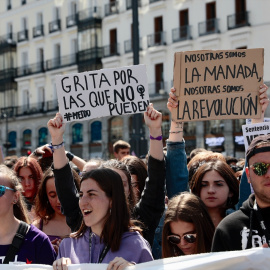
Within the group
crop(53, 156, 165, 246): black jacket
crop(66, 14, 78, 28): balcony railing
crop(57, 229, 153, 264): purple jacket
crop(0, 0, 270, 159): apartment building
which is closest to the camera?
crop(57, 229, 153, 264): purple jacket

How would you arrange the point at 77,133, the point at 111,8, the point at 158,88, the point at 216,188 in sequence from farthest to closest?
the point at 77,133 < the point at 111,8 < the point at 158,88 < the point at 216,188

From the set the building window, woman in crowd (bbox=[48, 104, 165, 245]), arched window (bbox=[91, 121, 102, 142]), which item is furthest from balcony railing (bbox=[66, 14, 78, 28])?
woman in crowd (bbox=[48, 104, 165, 245])

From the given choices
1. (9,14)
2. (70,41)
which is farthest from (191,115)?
(9,14)

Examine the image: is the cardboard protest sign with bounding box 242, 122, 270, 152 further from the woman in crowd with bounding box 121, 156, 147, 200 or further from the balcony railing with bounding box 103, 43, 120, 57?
the balcony railing with bounding box 103, 43, 120, 57

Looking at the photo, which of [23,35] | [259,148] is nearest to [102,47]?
[23,35]

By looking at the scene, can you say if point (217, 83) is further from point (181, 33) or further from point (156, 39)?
point (156, 39)

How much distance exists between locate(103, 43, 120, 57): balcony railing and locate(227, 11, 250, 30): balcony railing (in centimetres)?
768

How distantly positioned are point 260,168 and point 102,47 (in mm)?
32712

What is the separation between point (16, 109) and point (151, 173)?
124ft

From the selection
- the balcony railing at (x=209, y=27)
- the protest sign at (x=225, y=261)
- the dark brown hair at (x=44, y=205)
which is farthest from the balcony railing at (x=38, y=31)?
the protest sign at (x=225, y=261)

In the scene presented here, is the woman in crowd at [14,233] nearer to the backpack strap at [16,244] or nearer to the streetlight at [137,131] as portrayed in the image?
the backpack strap at [16,244]

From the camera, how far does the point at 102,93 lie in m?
4.35

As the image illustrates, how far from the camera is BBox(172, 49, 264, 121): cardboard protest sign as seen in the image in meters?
4.13

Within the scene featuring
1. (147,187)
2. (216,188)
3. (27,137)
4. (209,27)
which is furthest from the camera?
(27,137)
